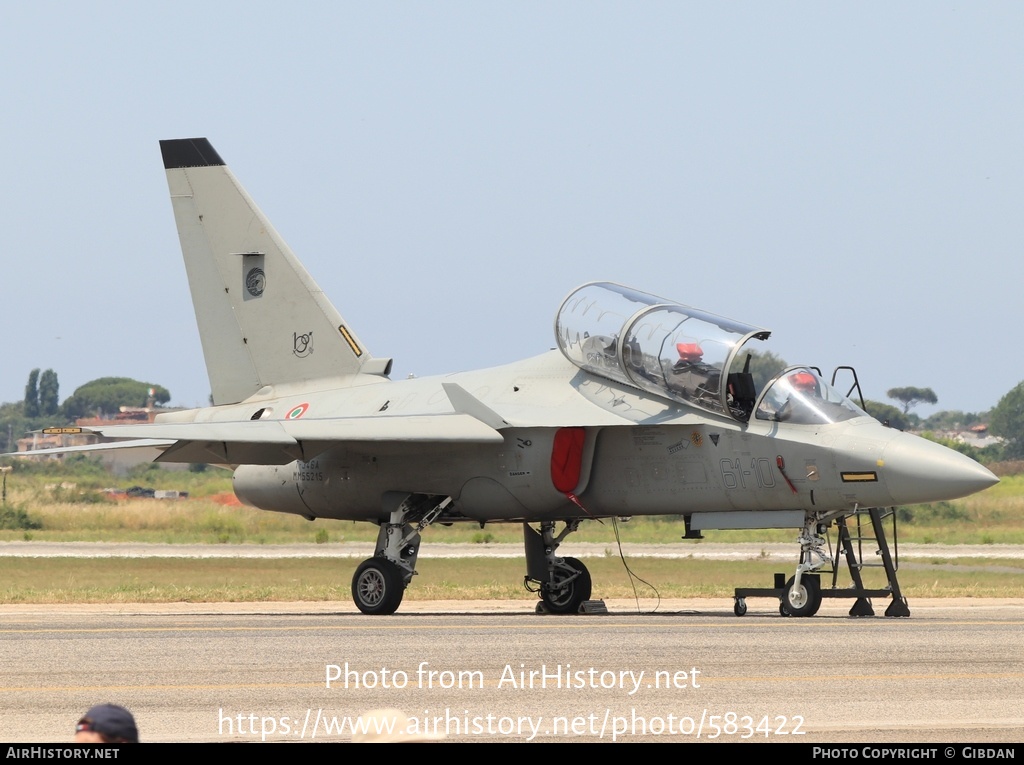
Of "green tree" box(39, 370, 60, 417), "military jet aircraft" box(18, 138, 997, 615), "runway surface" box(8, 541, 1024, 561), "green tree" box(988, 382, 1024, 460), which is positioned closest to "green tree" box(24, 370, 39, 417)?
"green tree" box(39, 370, 60, 417)

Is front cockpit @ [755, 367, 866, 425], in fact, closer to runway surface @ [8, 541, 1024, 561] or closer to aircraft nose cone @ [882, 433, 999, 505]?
aircraft nose cone @ [882, 433, 999, 505]

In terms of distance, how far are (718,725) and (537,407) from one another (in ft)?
30.3

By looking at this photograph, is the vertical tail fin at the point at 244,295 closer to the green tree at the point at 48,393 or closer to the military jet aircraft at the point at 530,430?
the military jet aircraft at the point at 530,430

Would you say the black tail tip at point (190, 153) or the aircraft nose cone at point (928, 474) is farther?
the black tail tip at point (190, 153)

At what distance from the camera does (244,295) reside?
21.7 m

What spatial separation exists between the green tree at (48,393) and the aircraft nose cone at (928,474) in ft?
474

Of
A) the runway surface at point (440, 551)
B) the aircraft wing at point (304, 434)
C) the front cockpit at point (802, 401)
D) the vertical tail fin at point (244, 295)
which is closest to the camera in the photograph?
the front cockpit at point (802, 401)

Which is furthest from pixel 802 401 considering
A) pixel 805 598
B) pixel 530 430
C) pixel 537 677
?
pixel 537 677

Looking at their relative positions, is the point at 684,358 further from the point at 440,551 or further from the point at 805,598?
the point at 440,551

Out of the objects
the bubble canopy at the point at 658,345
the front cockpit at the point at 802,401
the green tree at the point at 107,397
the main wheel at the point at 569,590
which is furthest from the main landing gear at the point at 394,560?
the green tree at the point at 107,397

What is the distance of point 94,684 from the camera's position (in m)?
11.1

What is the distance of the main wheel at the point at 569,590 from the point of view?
1969 cm

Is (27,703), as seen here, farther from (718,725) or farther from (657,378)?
(657,378)

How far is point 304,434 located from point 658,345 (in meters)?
4.30
